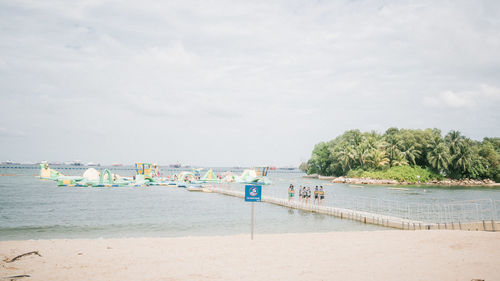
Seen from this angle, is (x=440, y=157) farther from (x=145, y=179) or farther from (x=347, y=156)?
(x=145, y=179)

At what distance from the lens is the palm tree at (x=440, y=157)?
259ft

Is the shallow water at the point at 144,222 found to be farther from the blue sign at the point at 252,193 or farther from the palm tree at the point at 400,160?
the palm tree at the point at 400,160

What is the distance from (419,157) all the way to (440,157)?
20.9ft

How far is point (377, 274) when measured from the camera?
8.67 metres

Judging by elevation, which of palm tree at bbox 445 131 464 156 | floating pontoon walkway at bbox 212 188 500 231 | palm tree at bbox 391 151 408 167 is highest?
palm tree at bbox 445 131 464 156

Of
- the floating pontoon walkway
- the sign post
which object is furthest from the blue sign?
the floating pontoon walkway

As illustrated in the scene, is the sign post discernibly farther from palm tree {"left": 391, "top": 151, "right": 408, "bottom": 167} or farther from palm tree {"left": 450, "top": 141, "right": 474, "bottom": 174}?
palm tree {"left": 450, "top": 141, "right": 474, "bottom": 174}

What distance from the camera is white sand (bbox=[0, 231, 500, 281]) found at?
28.6ft

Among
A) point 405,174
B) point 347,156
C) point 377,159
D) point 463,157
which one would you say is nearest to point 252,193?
point 377,159

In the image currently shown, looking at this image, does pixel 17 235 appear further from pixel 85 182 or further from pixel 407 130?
pixel 407 130

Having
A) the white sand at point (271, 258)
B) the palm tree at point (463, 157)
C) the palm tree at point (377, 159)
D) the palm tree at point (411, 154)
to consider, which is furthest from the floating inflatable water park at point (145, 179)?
the palm tree at point (463, 157)

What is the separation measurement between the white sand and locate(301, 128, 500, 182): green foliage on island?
72.8 m

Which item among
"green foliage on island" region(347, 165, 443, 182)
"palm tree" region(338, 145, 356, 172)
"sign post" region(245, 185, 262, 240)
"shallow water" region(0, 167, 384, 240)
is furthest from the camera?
"palm tree" region(338, 145, 356, 172)

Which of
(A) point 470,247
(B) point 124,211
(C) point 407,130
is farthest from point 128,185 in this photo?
(C) point 407,130
